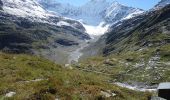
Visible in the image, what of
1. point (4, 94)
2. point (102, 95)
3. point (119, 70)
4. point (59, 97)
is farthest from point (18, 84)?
point (119, 70)

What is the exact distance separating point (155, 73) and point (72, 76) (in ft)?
438

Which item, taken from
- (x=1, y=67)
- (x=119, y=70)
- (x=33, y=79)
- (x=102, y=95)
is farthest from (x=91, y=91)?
(x=119, y=70)

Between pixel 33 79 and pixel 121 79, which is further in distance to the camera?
pixel 121 79

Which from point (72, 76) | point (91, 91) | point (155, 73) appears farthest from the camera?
point (155, 73)

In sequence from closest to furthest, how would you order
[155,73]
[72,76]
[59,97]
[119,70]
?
[59,97] < [72,76] < [155,73] < [119,70]

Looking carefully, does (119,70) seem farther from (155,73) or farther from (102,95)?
(102,95)

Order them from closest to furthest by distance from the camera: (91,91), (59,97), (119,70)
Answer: (59,97) → (91,91) → (119,70)

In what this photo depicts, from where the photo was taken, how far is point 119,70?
187750 mm

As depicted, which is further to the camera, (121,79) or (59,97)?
(121,79)

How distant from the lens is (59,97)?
2042cm

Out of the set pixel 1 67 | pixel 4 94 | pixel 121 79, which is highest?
pixel 121 79

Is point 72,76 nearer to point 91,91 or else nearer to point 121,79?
point 91,91

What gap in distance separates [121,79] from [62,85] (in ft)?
453

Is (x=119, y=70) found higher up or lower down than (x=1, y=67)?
higher up
